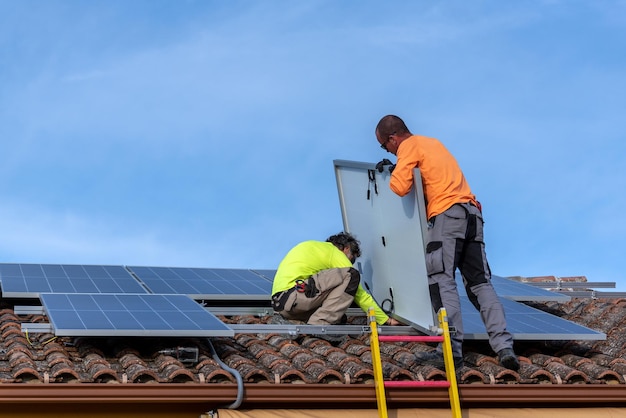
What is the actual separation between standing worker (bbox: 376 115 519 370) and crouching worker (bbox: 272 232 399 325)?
115 centimetres

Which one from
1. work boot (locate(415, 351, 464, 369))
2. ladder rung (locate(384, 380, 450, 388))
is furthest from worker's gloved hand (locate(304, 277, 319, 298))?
ladder rung (locate(384, 380, 450, 388))

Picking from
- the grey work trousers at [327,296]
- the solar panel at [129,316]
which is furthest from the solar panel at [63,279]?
→ the grey work trousers at [327,296]

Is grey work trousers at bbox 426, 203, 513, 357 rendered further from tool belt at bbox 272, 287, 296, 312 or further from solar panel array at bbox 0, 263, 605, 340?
tool belt at bbox 272, 287, 296, 312

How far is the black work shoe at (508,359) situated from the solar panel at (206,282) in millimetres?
3379

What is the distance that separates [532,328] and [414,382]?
2.16 metres

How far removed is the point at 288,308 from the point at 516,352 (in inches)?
94.0

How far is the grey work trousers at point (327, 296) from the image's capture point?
9867 millimetres

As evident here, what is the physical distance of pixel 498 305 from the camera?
9148 millimetres

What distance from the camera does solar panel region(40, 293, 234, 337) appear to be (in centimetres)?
836

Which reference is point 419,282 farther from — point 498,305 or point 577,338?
point 577,338

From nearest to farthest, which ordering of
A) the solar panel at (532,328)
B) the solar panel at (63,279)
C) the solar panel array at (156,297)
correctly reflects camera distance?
the solar panel array at (156,297) → the solar panel at (532,328) → the solar panel at (63,279)

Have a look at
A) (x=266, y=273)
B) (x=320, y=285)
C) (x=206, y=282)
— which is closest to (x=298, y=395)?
(x=320, y=285)

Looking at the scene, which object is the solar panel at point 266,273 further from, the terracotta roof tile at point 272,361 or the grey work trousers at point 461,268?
the grey work trousers at point 461,268

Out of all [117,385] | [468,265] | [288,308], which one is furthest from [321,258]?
[117,385]
